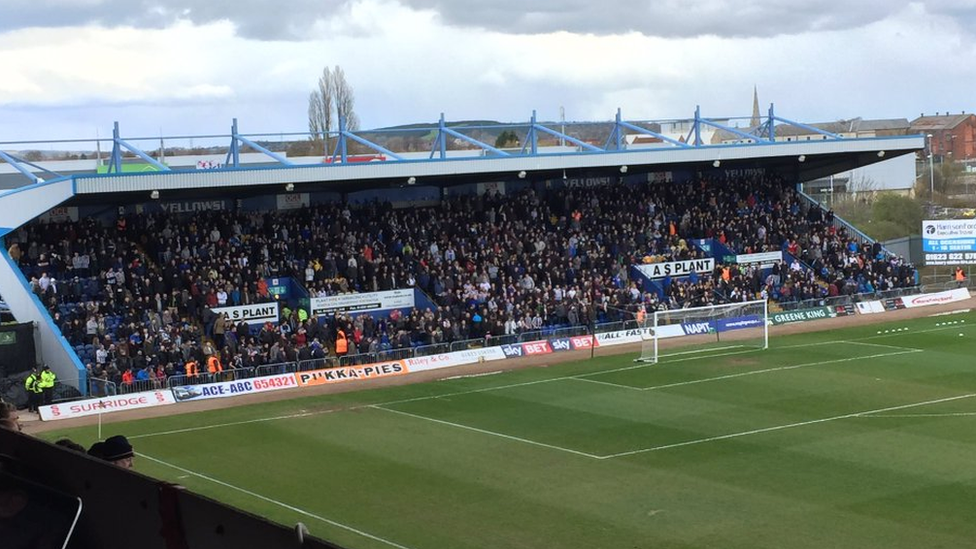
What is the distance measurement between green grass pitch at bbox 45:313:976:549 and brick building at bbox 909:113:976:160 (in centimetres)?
11514

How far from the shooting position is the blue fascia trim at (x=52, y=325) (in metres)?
34.7

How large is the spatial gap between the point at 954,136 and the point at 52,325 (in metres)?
133

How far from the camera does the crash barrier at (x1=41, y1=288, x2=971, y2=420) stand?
34500 mm

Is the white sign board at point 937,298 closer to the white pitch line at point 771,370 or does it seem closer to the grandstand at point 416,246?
the grandstand at point 416,246

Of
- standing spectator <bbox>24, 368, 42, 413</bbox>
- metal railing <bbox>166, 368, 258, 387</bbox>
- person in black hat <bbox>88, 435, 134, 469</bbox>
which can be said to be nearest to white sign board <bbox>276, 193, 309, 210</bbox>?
metal railing <bbox>166, 368, 258, 387</bbox>

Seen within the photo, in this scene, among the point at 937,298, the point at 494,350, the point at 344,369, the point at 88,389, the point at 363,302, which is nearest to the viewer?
the point at 88,389

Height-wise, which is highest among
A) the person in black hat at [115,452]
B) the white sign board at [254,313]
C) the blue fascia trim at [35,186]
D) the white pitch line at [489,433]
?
the blue fascia trim at [35,186]

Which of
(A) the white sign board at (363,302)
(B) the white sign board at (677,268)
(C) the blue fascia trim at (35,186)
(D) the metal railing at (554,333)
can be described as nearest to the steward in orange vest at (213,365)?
(A) the white sign board at (363,302)

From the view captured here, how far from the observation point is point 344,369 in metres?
39.2

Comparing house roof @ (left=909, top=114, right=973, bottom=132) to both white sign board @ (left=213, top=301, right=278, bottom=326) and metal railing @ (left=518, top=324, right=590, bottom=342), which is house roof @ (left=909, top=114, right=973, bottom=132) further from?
white sign board @ (left=213, top=301, right=278, bottom=326)

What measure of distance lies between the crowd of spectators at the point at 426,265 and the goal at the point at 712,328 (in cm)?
176

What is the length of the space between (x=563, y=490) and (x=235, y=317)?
2184cm

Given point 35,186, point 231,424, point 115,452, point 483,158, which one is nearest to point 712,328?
point 483,158

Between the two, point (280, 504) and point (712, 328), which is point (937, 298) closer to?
point (712, 328)
